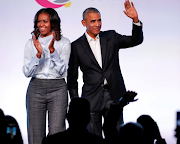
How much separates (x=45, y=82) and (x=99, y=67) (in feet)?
1.68

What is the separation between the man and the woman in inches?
6.6

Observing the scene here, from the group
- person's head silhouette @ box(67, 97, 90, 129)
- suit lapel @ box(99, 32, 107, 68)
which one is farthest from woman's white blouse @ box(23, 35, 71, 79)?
person's head silhouette @ box(67, 97, 90, 129)

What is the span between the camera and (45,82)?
12.1 feet

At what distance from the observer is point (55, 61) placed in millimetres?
3619

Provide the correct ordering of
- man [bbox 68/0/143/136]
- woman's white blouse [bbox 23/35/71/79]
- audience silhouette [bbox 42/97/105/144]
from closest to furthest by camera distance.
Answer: audience silhouette [bbox 42/97/105/144], woman's white blouse [bbox 23/35/71/79], man [bbox 68/0/143/136]

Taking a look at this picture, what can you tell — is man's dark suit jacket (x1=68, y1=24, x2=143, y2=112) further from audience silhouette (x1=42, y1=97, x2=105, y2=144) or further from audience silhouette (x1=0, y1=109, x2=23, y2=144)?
audience silhouette (x1=42, y1=97, x2=105, y2=144)

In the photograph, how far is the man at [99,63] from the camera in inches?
148

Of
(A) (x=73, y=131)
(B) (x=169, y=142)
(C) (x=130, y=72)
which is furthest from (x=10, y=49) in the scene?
(A) (x=73, y=131)

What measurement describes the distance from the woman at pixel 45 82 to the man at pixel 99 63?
6.6 inches

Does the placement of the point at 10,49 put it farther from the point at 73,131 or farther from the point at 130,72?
the point at 73,131

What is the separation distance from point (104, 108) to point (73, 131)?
1.22m

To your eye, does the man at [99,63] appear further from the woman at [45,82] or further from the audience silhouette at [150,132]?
the audience silhouette at [150,132]

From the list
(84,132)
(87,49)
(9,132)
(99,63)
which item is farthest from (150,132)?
(87,49)

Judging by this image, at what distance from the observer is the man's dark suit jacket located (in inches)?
148
